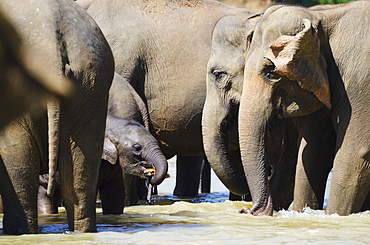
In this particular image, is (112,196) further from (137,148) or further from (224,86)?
(224,86)

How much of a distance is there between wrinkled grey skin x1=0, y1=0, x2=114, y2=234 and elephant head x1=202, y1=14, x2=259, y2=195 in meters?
2.65

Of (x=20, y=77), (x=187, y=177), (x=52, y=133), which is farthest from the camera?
(x=187, y=177)

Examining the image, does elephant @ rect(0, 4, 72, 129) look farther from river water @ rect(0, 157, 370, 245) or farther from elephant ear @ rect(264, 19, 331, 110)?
elephant ear @ rect(264, 19, 331, 110)

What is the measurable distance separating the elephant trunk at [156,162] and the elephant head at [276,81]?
0.69 metres

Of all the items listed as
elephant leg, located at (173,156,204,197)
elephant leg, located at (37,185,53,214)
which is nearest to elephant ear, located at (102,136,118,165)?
elephant leg, located at (37,185,53,214)

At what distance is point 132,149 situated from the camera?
5.42m

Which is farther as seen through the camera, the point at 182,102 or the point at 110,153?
the point at 182,102

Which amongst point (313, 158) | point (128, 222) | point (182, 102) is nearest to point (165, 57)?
point (182, 102)

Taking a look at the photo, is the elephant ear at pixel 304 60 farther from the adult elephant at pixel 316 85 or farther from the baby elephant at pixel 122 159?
the baby elephant at pixel 122 159

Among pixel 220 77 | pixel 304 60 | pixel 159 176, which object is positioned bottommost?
pixel 159 176

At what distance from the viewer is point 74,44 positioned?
3.58 m

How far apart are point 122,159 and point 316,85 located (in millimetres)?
1702

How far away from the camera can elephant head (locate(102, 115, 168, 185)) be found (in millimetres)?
5355

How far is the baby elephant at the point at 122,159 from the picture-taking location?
5332mm
